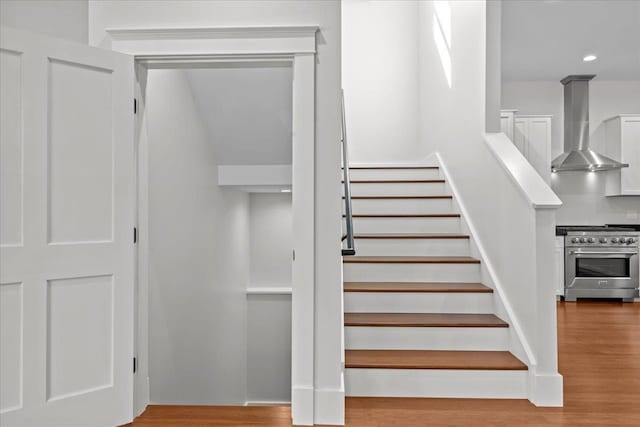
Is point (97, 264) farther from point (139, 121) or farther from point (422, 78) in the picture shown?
point (422, 78)

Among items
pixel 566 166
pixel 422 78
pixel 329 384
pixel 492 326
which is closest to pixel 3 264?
pixel 329 384

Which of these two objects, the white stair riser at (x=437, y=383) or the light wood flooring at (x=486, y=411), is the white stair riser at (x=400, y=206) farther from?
the white stair riser at (x=437, y=383)

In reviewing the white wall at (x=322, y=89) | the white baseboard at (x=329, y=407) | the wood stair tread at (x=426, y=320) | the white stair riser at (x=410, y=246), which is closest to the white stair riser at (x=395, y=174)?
the white stair riser at (x=410, y=246)

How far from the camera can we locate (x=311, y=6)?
9.17ft

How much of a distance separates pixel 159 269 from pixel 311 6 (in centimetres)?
241

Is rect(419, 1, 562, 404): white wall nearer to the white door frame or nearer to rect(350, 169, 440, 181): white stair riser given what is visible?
rect(350, 169, 440, 181): white stair riser

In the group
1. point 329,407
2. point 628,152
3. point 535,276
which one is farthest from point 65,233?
point 628,152

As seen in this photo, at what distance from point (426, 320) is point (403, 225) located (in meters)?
1.31

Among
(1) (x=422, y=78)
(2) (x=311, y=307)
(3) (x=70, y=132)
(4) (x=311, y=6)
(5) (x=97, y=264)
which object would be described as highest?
(1) (x=422, y=78)

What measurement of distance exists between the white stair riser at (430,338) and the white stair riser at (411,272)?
2.14ft

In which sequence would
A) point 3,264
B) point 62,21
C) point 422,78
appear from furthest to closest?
point 422,78, point 62,21, point 3,264

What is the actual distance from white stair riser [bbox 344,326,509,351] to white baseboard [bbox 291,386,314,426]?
60 cm

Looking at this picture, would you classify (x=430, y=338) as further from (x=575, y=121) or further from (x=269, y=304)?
(x=575, y=121)

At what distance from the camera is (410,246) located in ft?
13.9
